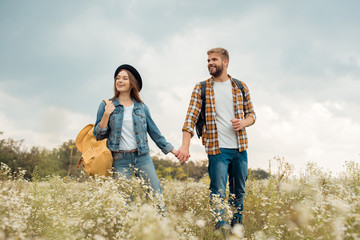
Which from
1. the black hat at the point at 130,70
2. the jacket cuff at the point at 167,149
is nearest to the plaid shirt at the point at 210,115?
the jacket cuff at the point at 167,149

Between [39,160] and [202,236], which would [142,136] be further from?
[39,160]

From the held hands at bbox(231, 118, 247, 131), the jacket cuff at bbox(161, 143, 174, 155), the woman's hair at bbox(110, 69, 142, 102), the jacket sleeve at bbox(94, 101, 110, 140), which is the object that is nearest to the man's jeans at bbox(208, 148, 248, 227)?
the held hands at bbox(231, 118, 247, 131)

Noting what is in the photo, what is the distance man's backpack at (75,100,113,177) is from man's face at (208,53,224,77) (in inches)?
81.1

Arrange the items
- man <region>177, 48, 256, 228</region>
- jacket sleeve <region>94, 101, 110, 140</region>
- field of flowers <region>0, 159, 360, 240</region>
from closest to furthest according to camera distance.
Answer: field of flowers <region>0, 159, 360, 240</region> < jacket sleeve <region>94, 101, 110, 140</region> < man <region>177, 48, 256, 228</region>

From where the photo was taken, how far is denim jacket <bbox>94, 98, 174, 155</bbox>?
4.50m

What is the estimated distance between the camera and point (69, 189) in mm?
7523

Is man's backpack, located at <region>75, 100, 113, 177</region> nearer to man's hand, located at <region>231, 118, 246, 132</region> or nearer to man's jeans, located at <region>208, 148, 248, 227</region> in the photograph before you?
man's jeans, located at <region>208, 148, 248, 227</region>

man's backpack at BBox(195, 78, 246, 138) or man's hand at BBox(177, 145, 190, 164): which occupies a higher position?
man's backpack at BBox(195, 78, 246, 138)

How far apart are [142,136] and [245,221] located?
2.52 meters

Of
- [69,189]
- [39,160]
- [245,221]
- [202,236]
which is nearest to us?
[202,236]

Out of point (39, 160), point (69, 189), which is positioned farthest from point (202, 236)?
point (39, 160)

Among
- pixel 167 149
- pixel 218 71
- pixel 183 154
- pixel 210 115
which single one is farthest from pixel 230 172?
pixel 218 71

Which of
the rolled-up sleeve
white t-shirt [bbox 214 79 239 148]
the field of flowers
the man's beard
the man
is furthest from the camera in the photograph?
the rolled-up sleeve

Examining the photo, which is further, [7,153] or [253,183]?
[7,153]
